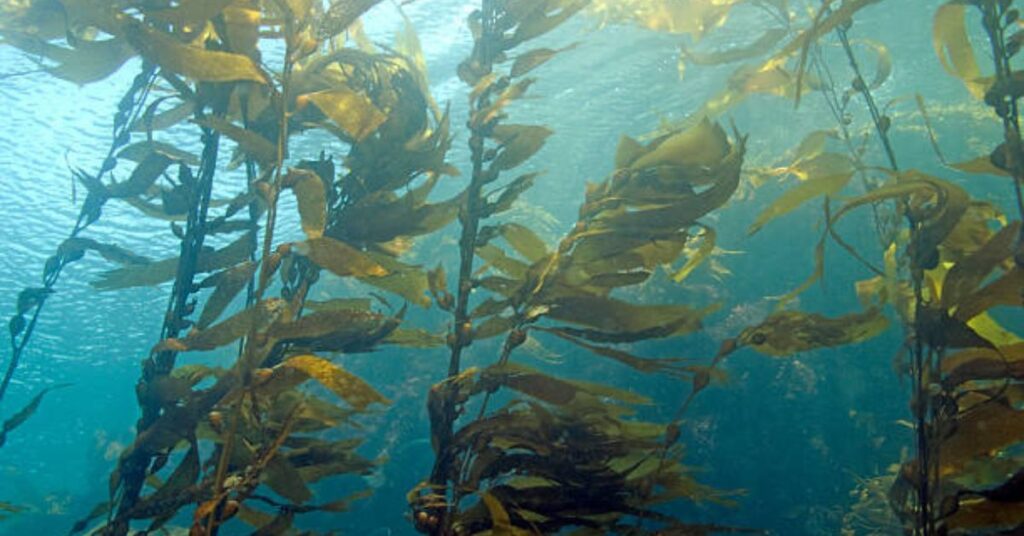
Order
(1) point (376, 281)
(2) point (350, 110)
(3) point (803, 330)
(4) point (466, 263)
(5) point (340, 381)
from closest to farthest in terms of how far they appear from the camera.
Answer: (5) point (340, 381), (3) point (803, 330), (4) point (466, 263), (2) point (350, 110), (1) point (376, 281)

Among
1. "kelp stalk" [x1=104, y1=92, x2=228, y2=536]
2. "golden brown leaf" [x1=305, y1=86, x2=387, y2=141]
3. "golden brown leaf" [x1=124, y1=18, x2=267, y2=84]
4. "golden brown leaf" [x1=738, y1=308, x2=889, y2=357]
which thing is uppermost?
"golden brown leaf" [x1=124, y1=18, x2=267, y2=84]

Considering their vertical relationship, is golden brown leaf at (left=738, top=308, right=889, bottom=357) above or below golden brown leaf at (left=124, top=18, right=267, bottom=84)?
below

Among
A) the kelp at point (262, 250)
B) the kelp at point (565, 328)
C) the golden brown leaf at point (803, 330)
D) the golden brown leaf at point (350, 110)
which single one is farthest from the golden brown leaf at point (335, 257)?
the golden brown leaf at point (803, 330)

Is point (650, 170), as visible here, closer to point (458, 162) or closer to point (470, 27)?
point (470, 27)

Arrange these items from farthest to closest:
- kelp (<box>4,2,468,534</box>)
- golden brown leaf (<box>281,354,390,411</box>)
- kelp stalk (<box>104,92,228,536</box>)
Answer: kelp stalk (<box>104,92,228,536</box>) < kelp (<box>4,2,468,534</box>) < golden brown leaf (<box>281,354,390,411</box>)

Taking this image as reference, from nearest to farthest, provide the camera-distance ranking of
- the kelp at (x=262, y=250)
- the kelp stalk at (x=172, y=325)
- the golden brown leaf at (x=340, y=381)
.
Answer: the golden brown leaf at (x=340, y=381) → the kelp at (x=262, y=250) → the kelp stalk at (x=172, y=325)

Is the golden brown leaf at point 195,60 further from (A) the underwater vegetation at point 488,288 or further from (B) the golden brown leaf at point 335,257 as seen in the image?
(B) the golden brown leaf at point 335,257

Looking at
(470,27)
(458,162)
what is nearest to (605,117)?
Result: (458,162)

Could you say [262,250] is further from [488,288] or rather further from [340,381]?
[488,288]

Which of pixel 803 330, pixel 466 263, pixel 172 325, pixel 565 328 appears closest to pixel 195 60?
pixel 172 325

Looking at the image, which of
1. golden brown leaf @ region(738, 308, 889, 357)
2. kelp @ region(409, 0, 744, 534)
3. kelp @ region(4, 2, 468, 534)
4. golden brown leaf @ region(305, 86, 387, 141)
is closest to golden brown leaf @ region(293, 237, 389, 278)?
kelp @ region(4, 2, 468, 534)

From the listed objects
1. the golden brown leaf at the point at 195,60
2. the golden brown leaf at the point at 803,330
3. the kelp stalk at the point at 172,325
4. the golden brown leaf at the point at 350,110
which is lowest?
the kelp stalk at the point at 172,325

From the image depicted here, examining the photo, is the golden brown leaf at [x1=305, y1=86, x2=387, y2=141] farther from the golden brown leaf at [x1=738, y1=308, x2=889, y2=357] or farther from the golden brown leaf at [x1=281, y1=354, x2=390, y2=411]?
the golden brown leaf at [x1=738, y1=308, x2=889, y2=357]

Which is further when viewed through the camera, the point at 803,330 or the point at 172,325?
the point at 172,325
